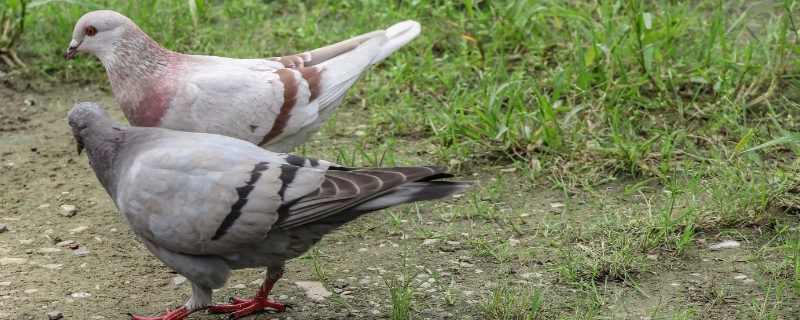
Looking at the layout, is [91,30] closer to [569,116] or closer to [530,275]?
[530,275]

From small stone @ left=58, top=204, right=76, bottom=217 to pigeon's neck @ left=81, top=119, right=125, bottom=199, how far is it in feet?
3.12

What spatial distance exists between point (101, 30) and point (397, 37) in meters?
1.45

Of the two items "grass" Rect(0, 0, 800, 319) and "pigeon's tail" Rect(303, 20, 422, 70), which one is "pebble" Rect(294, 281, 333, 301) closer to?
"grass" Rect(0, 0, 800, 319)

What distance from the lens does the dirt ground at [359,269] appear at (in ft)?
12.5

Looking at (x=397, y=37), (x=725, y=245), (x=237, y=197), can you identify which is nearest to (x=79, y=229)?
(x=237, y=197)

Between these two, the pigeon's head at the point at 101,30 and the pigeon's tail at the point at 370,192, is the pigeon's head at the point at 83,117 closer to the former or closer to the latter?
the pigeon's head at the point at 101,30

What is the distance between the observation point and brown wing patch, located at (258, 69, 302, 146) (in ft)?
14.3

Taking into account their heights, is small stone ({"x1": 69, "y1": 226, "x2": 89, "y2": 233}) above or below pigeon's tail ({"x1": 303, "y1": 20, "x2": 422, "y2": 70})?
below

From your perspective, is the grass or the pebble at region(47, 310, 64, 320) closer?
the pebble at region(47, 310, 64, 320)

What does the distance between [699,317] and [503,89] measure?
2.00m

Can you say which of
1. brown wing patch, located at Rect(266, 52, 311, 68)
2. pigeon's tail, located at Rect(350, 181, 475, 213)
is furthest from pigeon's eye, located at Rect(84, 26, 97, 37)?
pigeon's tail, located at Rect(350, 181, 475, 213)

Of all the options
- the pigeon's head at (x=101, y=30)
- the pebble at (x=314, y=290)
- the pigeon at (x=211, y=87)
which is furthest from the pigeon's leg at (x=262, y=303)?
the pigeon's head at (x=101, y=30)

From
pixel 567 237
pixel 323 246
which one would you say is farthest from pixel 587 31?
pixel 323 246

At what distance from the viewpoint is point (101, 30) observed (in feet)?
14.3
